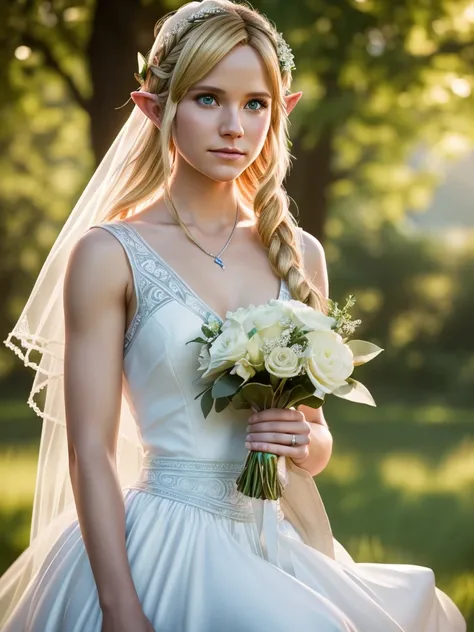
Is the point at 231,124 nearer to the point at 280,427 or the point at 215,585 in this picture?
the point at 280,427

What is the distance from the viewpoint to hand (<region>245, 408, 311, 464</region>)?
2.59 metres

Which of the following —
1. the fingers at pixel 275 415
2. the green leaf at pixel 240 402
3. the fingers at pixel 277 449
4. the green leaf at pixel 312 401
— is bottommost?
the fingers at pixel 277 449

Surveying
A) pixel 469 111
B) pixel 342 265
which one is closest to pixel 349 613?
pixel 469 111

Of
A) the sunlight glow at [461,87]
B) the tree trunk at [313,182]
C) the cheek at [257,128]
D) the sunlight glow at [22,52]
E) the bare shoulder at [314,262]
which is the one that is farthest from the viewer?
the tree trunk at [313,182]

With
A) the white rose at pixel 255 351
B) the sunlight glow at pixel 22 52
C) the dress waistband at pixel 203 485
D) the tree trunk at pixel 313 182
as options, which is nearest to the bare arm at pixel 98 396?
the dress waistband at pixel 203 485

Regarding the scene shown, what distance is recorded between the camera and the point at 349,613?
261 centimetres

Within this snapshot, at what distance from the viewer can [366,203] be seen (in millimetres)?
16250

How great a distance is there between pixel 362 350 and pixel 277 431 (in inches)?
13.1

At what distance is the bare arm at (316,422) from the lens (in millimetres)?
2934

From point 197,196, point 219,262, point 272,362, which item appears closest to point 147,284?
point 219,262

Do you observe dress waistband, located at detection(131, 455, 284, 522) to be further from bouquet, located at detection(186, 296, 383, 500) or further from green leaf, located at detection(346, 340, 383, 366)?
green leaf, located at detection(346, 340, 383, 366)

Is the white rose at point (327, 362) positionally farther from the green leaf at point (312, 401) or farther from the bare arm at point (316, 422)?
the bare arm at point (316, 422)

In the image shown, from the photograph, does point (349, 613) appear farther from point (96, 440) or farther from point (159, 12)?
point (159, 12)

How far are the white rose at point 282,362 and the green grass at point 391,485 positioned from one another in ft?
10.8
